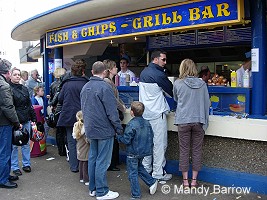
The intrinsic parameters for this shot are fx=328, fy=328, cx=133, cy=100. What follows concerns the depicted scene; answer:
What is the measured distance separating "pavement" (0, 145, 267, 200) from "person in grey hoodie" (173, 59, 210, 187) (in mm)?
→ 236

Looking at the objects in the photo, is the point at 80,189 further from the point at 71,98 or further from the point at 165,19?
the point at 165,19

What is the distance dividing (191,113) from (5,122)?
2.45 m

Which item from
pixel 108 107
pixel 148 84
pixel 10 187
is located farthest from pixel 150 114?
pixel 10 187

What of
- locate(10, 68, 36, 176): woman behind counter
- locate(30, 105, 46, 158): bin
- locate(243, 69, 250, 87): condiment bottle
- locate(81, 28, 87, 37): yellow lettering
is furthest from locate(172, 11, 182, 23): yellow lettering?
locate(30, 105, 46, 158): bin

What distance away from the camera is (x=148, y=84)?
4.60 meters

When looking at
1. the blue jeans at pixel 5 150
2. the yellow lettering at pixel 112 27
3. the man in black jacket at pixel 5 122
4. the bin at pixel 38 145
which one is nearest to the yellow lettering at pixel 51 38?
the bin at pixel 38 145

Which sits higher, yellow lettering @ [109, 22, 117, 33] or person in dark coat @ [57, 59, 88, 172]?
yellow lettering @ [109, 22, 117, 33]

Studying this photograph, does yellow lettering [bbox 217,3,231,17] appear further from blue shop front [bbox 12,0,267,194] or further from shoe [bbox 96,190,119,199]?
shoe [bbox 96,190,119,199]

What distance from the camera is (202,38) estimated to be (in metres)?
6.85

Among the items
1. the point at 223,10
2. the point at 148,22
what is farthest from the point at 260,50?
the point at 148,22

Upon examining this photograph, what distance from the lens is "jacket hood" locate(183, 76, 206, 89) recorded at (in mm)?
4141

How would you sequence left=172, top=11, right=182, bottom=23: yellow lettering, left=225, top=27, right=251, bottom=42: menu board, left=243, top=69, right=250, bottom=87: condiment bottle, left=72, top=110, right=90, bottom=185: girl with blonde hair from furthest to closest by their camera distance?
left=225, top=27, right=251, bottom=42: menu board < left=243, top=69, right=250, bottom=87: condiment bottle < left=172, top=11, right=182, bottom=23: yellow lettering < left=72, top=110, right=90, bottom=185: girl with blonde hair

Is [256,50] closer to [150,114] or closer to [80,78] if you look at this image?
[150,114]

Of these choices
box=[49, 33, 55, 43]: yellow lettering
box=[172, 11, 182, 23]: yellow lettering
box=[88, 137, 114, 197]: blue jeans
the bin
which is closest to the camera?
box=[88, 137, 114, 197]: blue jeans
